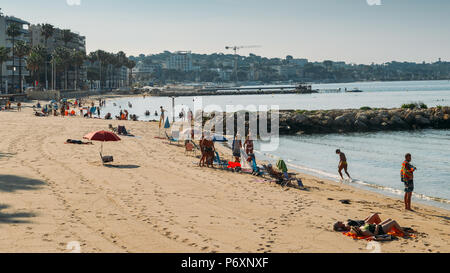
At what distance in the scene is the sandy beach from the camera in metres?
8.76

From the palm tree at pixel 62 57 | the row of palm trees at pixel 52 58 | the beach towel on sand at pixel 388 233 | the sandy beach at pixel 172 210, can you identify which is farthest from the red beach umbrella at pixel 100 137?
the palm tree at pixel 62 57

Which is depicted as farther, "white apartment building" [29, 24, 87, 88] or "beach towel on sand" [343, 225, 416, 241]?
"white apartment building" [29, 24, 87, 88]

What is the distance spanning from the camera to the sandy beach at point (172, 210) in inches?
345

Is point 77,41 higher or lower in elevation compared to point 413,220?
higher

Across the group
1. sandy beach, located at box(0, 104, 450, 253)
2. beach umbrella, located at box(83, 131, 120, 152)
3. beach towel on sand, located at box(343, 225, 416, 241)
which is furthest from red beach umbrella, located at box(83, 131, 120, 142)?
beach towel on sand, located at box(343, 225, 416, 241)

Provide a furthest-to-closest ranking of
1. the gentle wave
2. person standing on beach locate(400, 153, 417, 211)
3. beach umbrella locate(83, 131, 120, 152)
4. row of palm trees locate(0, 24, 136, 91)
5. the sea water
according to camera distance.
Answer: row of palm trees locate(0, 24, 136, 91) → the sea water → beach umbrella locate(83, 131, 120, 152) → the gentle wave → person standing on beach locate(400, 153, 417, 211)

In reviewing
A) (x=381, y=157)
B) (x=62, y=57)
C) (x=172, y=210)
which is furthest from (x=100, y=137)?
(x=62, y=57)

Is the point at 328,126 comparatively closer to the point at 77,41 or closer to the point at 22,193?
the point at 22,193

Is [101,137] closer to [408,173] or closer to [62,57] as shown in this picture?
[408,173]

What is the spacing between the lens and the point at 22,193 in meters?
11.8

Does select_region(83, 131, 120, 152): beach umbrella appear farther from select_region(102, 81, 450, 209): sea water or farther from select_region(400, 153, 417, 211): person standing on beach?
select_region(400, 153, 417, 211): person standing on beach

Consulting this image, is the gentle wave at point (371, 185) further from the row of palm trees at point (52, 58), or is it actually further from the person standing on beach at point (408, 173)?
the row of palm trees at point (52, 58)
